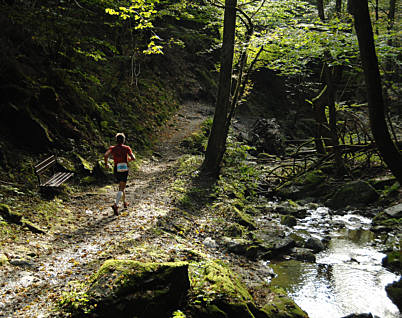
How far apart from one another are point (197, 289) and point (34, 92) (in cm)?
780

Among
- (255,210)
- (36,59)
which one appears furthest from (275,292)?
(36,59)

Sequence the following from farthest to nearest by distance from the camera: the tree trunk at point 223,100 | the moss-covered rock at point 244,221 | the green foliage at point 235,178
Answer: the green foliage at point 235,178 → the tree trunk at point 223,100 → the moss-covered rock at point 244,221

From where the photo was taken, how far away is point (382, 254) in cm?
776

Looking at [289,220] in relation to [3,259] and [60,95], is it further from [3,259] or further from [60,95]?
[60,95]

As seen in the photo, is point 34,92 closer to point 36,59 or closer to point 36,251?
point 36,59

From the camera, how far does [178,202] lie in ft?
29.7

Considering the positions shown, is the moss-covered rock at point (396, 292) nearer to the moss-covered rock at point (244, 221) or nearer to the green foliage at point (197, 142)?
the moss-covered rock at point (244, 221)

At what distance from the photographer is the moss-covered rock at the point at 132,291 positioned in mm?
3809

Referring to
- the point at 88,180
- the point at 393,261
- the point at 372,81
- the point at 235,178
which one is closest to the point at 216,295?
the point at 372,81

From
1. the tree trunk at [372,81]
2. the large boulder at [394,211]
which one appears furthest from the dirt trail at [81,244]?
the large boulder at [394,211]

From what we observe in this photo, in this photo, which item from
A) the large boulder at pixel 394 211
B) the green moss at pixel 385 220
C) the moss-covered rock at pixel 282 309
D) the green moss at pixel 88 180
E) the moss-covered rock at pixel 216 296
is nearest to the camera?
the moss-covered rock at pixel 216 296

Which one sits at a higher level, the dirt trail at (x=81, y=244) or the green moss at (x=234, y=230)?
the dirt trail at (x=81, y=244)

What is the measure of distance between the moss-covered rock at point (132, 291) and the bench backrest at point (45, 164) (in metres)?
4.34

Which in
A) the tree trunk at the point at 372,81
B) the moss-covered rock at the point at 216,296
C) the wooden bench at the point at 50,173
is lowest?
the moss-covered rock at the point at 216,296
